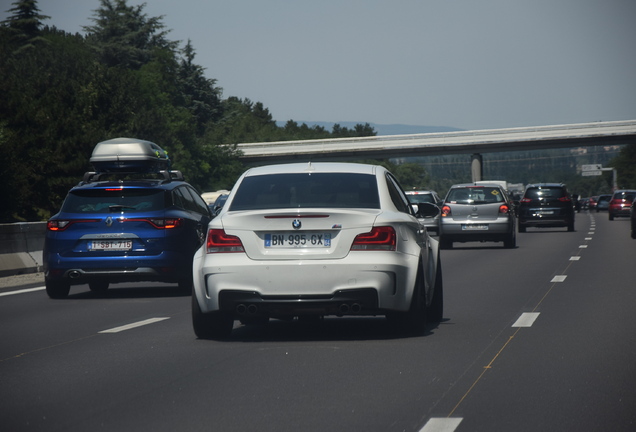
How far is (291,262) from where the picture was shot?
9.09m

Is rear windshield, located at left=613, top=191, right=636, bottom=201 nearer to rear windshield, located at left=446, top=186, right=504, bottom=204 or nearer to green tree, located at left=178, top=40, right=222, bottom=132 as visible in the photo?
rear windshield, located at left=446, top=186, right=504, bottom=204

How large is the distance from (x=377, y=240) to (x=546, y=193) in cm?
2947

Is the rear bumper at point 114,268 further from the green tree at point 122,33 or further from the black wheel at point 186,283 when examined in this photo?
the green tree at point 122,33

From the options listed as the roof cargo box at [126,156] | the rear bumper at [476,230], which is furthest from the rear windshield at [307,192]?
the rear bumper at [476,230]

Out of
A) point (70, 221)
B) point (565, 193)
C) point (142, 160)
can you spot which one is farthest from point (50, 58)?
point (70, 221)

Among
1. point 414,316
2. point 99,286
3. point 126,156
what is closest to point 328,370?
point 414,316

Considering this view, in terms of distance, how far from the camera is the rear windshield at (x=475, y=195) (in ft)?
92.6

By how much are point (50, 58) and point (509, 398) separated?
85.1 m

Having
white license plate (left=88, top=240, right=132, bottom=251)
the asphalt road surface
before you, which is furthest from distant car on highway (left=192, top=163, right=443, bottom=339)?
white license plate (left=88, top=240, right=132, bottom=251)

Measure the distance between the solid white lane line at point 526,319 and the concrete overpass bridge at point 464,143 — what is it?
270ft

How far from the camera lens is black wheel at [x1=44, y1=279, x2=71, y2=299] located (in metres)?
15.0

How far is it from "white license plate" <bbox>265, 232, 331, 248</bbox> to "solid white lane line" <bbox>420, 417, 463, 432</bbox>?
321cm

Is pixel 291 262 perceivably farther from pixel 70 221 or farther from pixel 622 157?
pixel 622 157

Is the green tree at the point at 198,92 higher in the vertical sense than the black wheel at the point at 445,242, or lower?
higher
